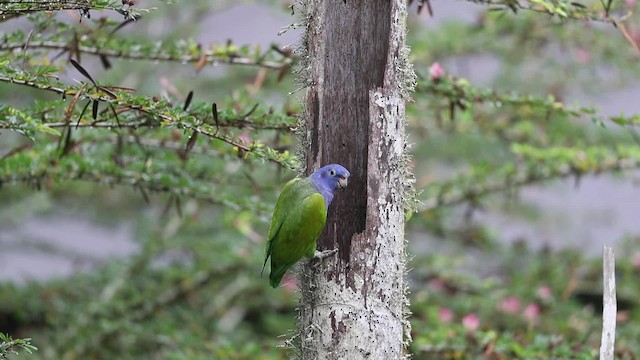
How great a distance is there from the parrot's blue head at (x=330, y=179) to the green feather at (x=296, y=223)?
23mm

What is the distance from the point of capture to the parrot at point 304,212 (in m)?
2.76

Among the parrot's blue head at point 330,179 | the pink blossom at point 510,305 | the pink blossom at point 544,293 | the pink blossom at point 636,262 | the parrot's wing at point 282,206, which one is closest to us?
the parrot's blue head at point 330,179

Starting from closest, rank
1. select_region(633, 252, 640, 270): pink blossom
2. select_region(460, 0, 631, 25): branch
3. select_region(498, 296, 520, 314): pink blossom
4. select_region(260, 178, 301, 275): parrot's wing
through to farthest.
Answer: select_region(260, 178, 301, 275): parrot's wing, select_region(460, 0, 631, 25): branch, select_region(498, 296, 520, 314): pink blossom, select_region(633, 252, 640, 270): pink blossom

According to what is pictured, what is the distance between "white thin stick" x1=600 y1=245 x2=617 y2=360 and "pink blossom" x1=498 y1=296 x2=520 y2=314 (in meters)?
2.58

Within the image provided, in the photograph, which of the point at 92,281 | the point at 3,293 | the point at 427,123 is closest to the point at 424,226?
the point at 427,123

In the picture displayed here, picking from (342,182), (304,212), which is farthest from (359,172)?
(304,212)

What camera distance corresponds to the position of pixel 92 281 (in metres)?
6.13

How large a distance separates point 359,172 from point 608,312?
97 cm

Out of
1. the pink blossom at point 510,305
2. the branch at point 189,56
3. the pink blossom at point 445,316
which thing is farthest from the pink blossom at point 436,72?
the pink blossom at point 510,305

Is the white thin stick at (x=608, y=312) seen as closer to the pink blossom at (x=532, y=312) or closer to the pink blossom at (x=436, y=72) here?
the pink blossom at (x=436, y=72)

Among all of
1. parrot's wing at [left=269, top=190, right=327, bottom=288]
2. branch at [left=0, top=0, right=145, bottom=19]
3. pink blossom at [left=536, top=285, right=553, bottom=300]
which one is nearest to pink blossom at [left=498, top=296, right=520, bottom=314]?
pink blossom at [left=536, top=285, right=553, bottom=300]

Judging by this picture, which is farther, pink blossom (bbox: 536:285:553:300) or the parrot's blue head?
pink blossom (bbox: 536:285:553:300)

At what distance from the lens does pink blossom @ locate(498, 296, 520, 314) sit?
565 centimetres

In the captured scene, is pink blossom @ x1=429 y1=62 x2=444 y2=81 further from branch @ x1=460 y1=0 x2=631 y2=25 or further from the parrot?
the parrot
